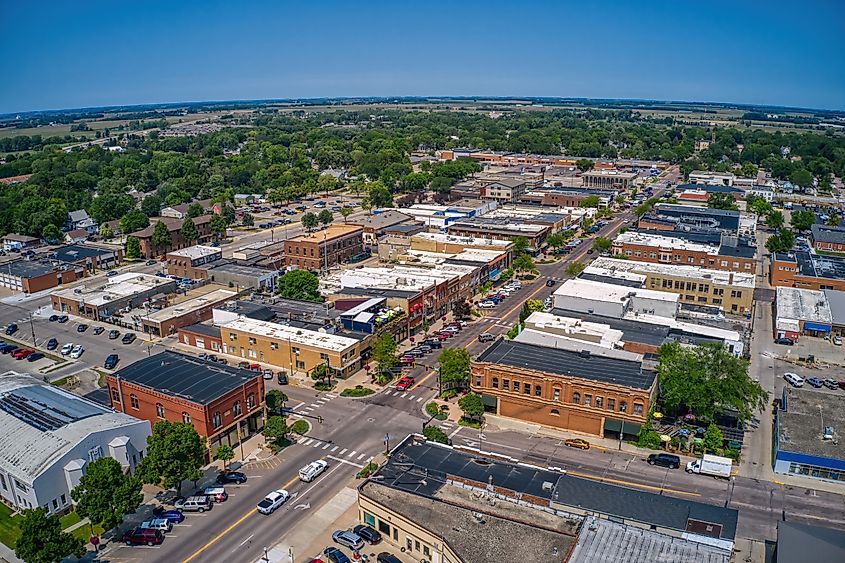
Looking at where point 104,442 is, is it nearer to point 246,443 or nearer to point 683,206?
point 246,443

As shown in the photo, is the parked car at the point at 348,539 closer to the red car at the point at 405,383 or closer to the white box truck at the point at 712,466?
the red car at the point at 405,383

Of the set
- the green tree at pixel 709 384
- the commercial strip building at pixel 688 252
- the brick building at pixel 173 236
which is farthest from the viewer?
the brick building at pixel 173 236

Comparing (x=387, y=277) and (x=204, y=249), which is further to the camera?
(x=204, y=249)

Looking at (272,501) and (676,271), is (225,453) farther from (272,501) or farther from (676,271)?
(676,271)

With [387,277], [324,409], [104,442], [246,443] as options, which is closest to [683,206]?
[387,277]

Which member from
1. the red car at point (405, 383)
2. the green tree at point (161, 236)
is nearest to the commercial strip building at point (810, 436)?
the red car at point (405, 383)

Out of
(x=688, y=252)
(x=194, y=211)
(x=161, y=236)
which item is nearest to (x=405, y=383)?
(x=688, y=252)
